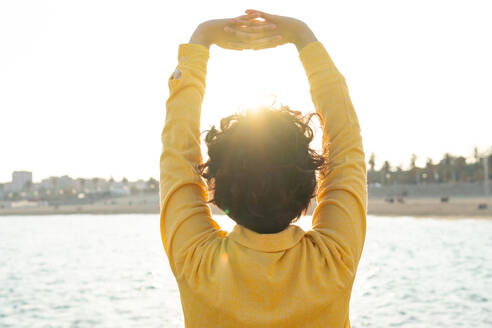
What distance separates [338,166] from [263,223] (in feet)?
0.87

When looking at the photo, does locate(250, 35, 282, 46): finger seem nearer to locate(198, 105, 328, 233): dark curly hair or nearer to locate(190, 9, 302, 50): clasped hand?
locate(190, 9, 302, 50): clasped hand

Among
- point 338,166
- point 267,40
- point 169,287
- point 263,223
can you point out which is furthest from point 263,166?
point 169,287

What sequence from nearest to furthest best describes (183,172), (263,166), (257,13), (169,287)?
(263,166)
(183,172)
(257,13)
(169,287)

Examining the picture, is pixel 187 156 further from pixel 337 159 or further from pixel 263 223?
pixel 337 159

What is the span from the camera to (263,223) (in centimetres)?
121

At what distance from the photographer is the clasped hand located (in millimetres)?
1475

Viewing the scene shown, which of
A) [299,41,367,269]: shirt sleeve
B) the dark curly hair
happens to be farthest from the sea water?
the dark curly hair

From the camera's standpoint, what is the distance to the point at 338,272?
3.96ft

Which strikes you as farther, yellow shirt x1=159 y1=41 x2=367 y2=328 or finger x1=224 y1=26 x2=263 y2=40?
finger x1=224 y1=26 x2=263 y2=40

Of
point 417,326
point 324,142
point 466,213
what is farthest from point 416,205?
point 324,142

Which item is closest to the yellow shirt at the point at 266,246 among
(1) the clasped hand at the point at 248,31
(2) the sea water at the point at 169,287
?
(1) the clasped hand at the point at 248,31

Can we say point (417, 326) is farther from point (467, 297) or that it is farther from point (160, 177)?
point (160, 177)

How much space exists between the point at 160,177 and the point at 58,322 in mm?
13126

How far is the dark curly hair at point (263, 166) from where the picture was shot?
1172mm
